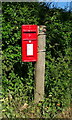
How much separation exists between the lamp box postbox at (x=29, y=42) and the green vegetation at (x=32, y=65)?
0.49 metres

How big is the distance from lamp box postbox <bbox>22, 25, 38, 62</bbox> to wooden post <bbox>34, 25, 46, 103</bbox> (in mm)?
116

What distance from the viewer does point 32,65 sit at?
430 cm

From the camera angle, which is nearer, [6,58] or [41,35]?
[41,35]

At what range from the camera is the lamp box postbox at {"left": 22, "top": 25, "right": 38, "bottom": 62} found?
355 centimetres

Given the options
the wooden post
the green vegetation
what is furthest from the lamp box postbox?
the green vegetation

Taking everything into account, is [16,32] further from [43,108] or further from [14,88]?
[43,108]

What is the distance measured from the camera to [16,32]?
166 inches

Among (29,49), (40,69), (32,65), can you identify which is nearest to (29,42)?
(29,49)

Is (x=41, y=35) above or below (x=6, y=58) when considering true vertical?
above

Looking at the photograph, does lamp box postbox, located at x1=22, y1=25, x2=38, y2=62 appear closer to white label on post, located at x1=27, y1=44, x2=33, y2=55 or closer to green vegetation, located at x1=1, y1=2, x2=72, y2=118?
white label on post, located at x1=27, y1=44, x2=33, y2=55

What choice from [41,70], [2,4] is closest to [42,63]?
[41,70]

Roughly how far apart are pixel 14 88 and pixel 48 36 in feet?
4.39

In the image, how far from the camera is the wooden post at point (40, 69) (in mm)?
3689

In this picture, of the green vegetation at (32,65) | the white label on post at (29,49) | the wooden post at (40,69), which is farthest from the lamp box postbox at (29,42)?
the green vegetation at (32,65)
